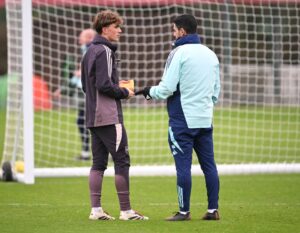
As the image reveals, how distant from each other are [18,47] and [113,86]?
13.5ft

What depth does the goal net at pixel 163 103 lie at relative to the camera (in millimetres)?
11648

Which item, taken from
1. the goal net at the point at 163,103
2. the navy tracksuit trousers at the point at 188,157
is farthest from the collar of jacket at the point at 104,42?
the goal net at the point at 163,103

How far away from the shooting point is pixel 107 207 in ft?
29.8

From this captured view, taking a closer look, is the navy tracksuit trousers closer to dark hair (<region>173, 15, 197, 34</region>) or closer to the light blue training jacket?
the light blue training jacket

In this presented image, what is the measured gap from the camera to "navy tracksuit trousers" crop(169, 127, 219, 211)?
25.8 feet

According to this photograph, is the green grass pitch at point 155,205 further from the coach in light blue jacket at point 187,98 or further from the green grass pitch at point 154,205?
the coach in light blue jacket at point 187,98

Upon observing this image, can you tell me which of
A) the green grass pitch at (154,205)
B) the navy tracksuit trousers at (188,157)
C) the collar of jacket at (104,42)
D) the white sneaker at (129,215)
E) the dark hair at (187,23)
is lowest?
the green grass pitch at (154,205)

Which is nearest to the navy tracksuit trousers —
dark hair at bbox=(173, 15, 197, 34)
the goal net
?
dark hair at bbox=(173, 15, 197, 34)

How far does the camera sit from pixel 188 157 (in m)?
7.89

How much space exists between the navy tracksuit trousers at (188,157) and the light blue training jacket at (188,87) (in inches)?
3.2

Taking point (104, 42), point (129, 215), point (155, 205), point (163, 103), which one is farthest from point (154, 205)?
point (163, 103)

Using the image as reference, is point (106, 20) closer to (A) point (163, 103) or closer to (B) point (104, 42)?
(B) point (104, 42)

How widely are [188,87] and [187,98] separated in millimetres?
96

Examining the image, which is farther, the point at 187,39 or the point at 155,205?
the point at 155,205
